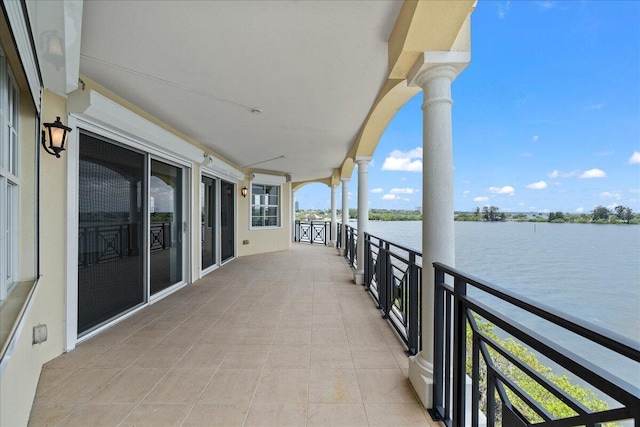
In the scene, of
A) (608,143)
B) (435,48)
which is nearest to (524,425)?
(435,48)

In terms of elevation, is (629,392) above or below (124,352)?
above

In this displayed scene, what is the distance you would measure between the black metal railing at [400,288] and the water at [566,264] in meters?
0.32

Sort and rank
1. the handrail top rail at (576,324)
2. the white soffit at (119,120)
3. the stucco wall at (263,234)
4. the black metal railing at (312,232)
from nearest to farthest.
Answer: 1. the handrail top rail at (576,324)
2. the white soffit at (119,120)
3. the stucco wall at (263,234)
4. the black metal railing at (312,232)

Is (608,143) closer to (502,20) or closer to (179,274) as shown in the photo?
(502,20)

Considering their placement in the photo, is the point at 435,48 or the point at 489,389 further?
the point at 435,48

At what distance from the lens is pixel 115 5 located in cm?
167

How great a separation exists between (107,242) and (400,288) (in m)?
3.04

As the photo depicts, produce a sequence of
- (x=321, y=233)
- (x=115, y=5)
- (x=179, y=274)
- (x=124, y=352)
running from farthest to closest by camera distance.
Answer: (x=321, y=233) < (x=179, y=274) < (x=124, y=352) < (x=115, y=5)

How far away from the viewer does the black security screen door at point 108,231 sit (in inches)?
107

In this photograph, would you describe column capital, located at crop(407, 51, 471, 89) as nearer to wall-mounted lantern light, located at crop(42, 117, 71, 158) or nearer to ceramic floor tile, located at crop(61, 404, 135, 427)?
wall-mounted lantern light, located at crop(42, 117, 71, 158)

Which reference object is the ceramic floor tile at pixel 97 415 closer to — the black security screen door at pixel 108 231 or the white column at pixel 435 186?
the black security screen door at pixel 108 231

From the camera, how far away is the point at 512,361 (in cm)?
114

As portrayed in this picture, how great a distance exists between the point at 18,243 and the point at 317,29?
97.7 inches

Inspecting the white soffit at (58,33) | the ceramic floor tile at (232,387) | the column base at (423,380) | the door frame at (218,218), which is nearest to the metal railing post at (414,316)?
the column base at (423,380)
